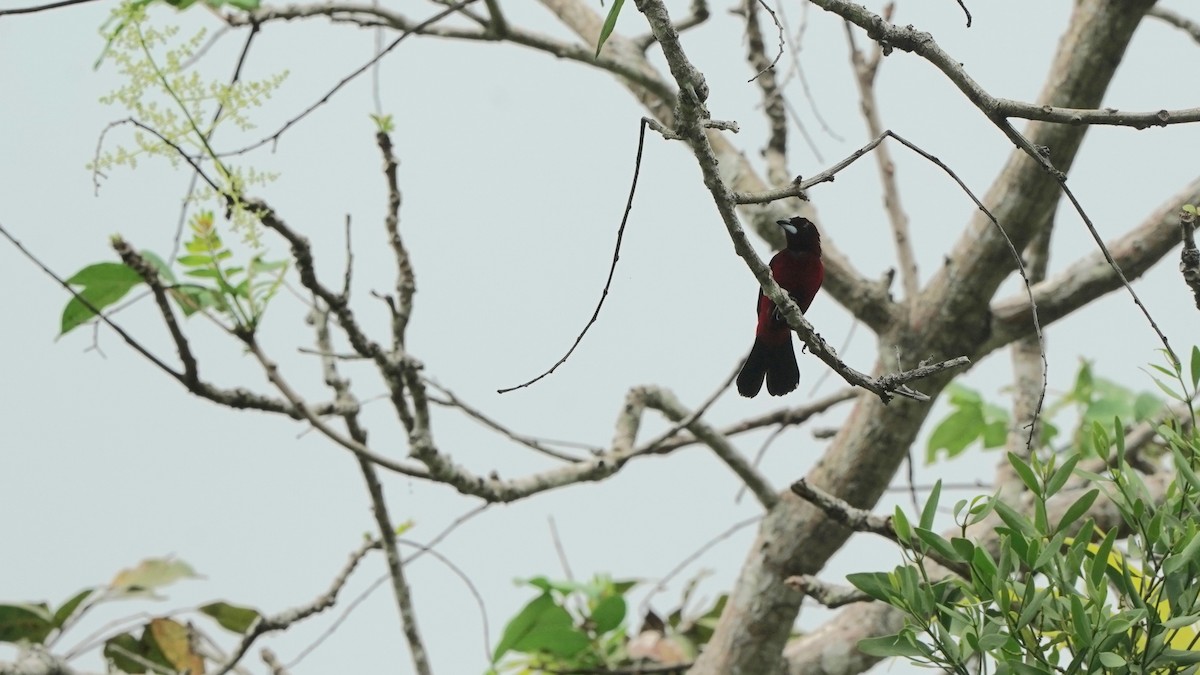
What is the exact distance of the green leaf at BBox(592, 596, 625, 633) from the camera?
203 cm

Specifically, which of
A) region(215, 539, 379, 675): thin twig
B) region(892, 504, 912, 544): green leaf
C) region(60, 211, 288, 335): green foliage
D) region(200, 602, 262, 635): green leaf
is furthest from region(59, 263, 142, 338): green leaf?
region(892, 504, 912, 544): green leaf

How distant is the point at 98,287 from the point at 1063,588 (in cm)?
108

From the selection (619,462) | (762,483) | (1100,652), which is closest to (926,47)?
(1100,652)

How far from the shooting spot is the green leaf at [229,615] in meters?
1.93

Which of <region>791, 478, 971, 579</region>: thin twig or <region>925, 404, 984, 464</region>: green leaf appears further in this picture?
<region>925, 404, 984, 464</region>: green leaf

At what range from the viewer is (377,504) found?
5.52ft

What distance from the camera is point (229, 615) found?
6.36ft

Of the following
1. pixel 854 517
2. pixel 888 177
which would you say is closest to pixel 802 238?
pixel 854 517

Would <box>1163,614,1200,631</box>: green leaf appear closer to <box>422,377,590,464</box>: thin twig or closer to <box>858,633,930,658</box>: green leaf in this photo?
<box>858,633,930,658</box>: green leaf

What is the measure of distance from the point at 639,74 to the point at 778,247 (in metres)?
0.33

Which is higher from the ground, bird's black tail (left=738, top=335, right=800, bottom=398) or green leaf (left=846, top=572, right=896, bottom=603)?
bird's black tail (left=738, top=335, right=800, bottom=398)

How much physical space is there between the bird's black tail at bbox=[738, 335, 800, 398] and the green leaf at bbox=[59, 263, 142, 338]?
→ 69 cm

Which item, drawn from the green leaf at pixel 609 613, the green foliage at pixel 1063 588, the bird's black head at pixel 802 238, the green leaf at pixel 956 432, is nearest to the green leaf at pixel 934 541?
the green foliage at pixel 1063 588

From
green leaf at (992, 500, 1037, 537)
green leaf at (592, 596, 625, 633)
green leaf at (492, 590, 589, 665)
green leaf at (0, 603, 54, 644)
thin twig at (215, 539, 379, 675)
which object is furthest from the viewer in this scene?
green leaf at (592, 596, 625, 633)
